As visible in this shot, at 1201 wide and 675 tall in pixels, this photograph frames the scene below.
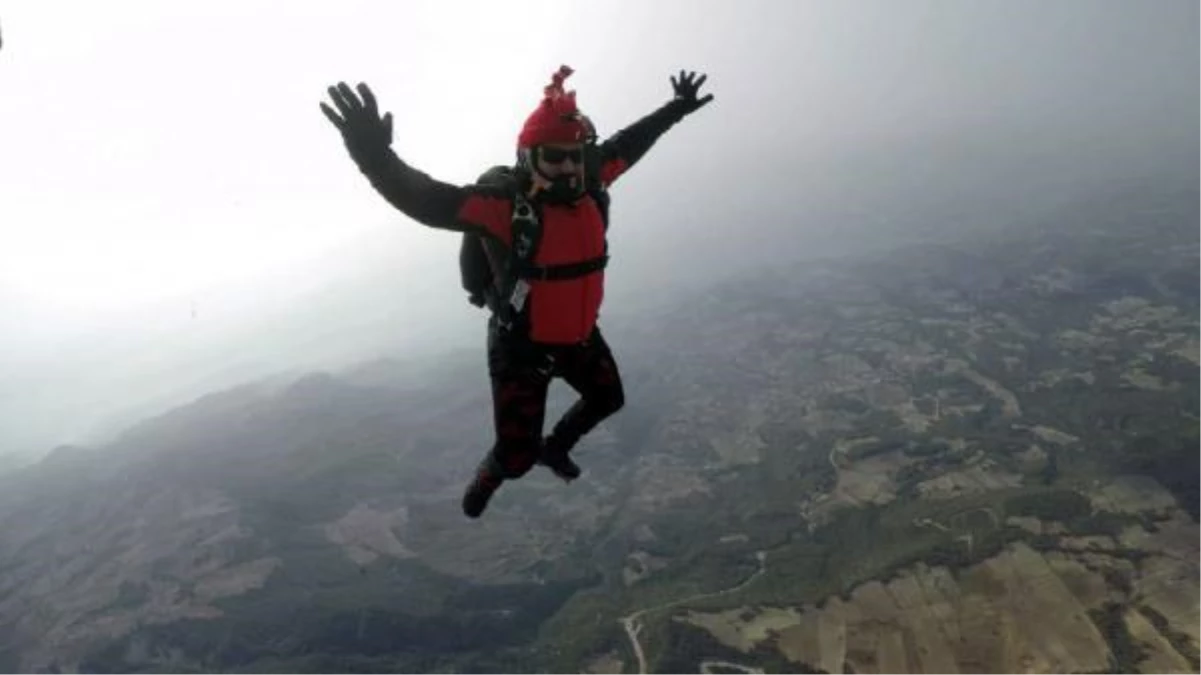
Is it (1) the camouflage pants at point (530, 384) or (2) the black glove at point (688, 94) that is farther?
(2) the black glove at point (688, 94)

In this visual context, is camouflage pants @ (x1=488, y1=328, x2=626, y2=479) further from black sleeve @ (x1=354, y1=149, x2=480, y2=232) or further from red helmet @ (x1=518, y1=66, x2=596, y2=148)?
red helmet @ (x1=518, y1=66, x2=596, y2=148)

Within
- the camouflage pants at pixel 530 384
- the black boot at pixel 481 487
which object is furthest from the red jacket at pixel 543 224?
the black boot at pixel 481 487

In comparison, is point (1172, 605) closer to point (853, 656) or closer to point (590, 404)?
point (853, 656)

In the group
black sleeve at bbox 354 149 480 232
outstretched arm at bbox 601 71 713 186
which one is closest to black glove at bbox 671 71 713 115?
outstretched arm at bbox 601 71 713 186

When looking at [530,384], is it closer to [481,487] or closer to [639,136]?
[481,487]

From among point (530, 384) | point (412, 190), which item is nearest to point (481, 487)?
point (530, 384)

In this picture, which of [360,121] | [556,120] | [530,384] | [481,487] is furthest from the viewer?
[481,487]

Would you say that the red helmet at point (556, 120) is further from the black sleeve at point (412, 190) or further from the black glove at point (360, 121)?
the black glove at point (360, 121)

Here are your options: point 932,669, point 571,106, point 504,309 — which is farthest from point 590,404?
point 932,669
